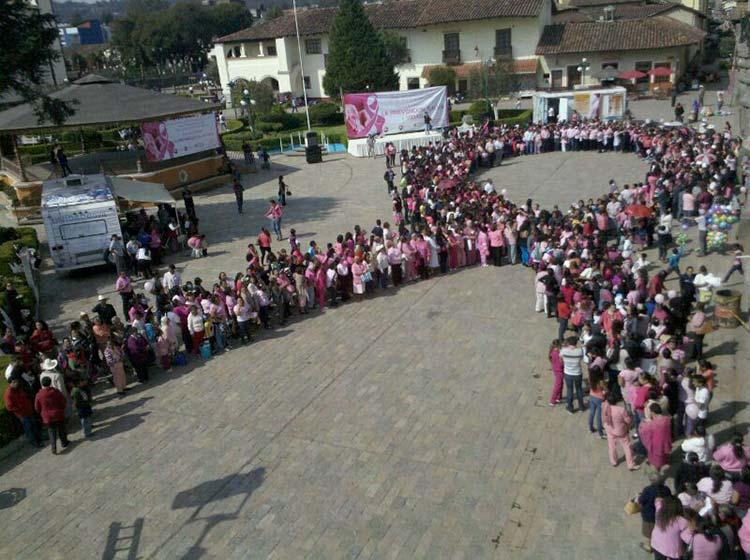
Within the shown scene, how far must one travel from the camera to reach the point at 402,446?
1022 cm

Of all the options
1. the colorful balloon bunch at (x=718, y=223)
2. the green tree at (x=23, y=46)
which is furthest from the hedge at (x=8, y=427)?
the colorful balloon bunch at (x=718, y=223)

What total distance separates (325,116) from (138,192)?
93.2 ft

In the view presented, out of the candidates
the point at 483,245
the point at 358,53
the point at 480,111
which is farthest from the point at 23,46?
the point at 358,53

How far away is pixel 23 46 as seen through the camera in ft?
66.1

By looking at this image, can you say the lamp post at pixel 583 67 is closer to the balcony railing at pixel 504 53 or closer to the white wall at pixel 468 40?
the white wall at pixel 468 40

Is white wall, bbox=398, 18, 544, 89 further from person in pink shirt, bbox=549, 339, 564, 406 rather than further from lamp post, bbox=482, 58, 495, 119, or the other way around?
person in pink shirt, bbox=549, 339, 564, 406

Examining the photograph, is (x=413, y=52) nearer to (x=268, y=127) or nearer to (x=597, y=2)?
(x=268, y=127)

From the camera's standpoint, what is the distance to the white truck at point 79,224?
62.1 ft

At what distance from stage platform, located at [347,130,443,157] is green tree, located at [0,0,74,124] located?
613 inches

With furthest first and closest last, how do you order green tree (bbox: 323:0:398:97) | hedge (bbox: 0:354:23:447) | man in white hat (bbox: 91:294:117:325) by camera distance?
green tree (bbox: 323:0:398:97) < man in white hat (bbox: 91:294:117:325) < hedge (bbox: 0:354:23:447)

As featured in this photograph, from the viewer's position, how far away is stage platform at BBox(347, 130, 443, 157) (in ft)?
110

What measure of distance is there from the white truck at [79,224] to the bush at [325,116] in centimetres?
3040

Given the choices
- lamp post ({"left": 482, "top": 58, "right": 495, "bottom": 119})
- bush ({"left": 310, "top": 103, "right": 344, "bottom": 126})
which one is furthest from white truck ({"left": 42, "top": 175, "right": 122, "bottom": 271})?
bush ({"left": 310, "top": 103, "right": 344, "bottom": 126})

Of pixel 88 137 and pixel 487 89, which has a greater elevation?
pixel 487 89
